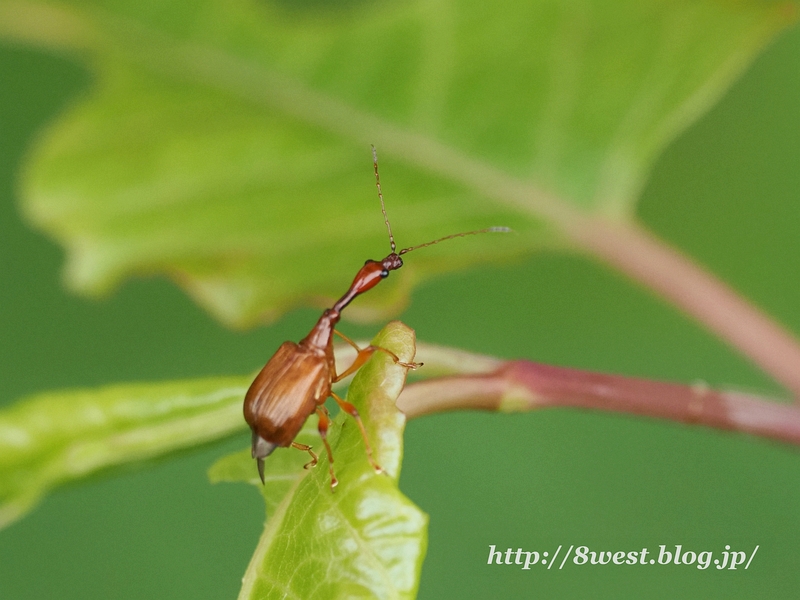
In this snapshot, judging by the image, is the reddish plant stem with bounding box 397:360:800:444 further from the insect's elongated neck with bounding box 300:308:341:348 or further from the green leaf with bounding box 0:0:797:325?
the green leaf with bounding box 0:0:797:325

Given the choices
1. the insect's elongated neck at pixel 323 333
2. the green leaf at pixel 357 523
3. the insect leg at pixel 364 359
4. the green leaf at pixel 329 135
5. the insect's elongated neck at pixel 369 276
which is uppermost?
the green leaf at pixel 329 135

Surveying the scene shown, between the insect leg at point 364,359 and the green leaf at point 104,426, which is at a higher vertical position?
the insect leg at point 364,359

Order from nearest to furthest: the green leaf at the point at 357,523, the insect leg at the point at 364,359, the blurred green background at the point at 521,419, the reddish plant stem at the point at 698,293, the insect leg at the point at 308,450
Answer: the green leaf at the point at 357,523 → the insect leg at the point at 364,359 → the insect leg at the point at 308,450 → the reddish plant stem at the point at 698,293 → the blurred green background at the point at 521,419

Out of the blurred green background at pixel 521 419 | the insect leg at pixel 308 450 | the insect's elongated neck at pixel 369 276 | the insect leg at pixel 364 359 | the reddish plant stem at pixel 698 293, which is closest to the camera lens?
the insect leg at pixel 364 359

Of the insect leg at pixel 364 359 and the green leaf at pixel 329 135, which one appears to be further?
the green leaf at pixel 329 135

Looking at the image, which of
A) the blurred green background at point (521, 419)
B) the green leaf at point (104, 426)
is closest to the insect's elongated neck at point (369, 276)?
the green leaf at point (104, 426)

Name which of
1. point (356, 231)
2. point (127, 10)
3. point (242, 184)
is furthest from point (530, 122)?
point (127, 10)

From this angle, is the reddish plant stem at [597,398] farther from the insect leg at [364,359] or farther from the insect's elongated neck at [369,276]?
the insect's elongated neck at [369,276]

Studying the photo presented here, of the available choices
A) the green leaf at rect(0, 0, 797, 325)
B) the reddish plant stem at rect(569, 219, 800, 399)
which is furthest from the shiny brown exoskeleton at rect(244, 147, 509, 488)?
the reddish plant stem at rect(569, 219, 800, 399)
